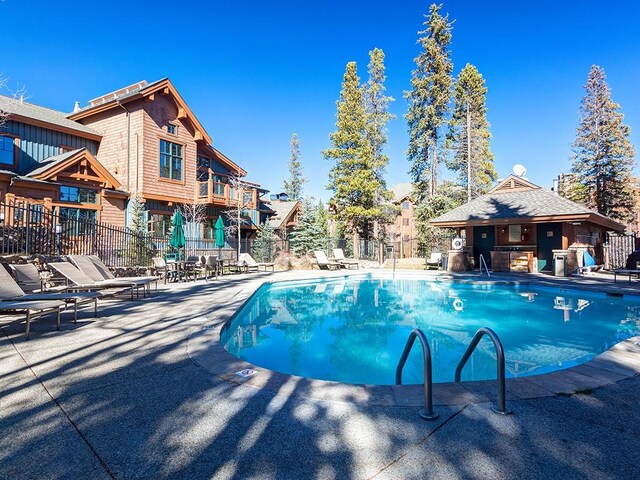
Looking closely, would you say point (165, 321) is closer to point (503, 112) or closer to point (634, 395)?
point (634, 395)

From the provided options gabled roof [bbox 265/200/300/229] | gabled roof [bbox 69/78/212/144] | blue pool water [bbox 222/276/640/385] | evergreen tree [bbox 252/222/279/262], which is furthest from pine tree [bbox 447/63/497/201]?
gabled roof [bbox 69/78/212/144]

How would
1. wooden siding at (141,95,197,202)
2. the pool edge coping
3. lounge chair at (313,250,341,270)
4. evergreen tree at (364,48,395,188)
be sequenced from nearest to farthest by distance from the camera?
1. the pool edge coping
2. wooden siding at (141,95,197,202)
3. lounge chair at (313,250,341,270)
4. evergreen tree at (364,48,395,188)

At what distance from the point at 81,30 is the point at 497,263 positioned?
2252cm

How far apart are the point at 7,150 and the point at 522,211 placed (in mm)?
23288

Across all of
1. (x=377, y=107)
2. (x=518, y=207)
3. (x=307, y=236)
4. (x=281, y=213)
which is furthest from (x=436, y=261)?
(x=281, y=213)

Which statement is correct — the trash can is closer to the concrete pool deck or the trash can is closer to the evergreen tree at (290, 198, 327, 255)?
the concrete pool deck

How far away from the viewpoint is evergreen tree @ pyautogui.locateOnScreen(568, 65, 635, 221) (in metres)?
24.8

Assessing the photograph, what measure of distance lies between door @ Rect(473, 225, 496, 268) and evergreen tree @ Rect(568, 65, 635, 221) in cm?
1403

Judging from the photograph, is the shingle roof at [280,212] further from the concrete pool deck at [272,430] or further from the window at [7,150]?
the concrete pool deck at [272,430]

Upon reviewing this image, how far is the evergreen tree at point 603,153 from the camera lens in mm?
24781

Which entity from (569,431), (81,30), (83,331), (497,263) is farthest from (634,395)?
(81,30)

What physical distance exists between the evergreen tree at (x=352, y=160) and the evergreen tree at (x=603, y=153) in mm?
16501

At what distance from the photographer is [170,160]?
18969mm

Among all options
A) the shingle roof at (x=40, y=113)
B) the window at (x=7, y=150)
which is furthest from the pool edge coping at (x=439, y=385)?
the shingle roof at (x=40, y=113)
